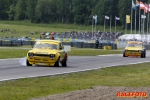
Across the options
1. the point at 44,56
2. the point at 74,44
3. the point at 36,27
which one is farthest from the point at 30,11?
the point at 44,56

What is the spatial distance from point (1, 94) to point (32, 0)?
13535 cm

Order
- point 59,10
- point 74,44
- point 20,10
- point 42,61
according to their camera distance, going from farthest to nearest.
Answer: point 59,10, point 20,10, point 74,44, point 42,61

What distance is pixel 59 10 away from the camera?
149875 millimetres

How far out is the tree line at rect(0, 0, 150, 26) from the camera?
13888 centimetres

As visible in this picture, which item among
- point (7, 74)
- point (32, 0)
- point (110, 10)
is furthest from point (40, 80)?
point (32, 0)

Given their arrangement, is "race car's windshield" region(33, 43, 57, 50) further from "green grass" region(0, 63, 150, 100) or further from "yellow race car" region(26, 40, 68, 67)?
"green grass" region(0, 63, 150, 100)

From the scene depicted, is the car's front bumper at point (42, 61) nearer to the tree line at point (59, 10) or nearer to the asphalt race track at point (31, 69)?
the asphalt race track at point (31, 69)

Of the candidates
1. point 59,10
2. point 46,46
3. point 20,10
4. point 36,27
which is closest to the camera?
point 46,46

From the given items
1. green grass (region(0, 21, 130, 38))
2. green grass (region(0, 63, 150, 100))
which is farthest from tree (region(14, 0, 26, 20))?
green grass (region(0, 63, 150, 100))

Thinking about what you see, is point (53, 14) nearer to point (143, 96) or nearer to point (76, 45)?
point (76, 45)

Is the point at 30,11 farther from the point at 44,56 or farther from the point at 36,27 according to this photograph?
the point at 44,56

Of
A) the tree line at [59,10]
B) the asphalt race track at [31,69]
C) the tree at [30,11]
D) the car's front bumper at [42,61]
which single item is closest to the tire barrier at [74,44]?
the asphalt race track at [31,69]

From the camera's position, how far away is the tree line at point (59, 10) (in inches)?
5468

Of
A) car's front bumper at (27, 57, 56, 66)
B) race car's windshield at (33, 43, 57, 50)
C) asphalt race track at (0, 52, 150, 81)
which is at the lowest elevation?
asphalt race track at (0, 52, 150, 81)
